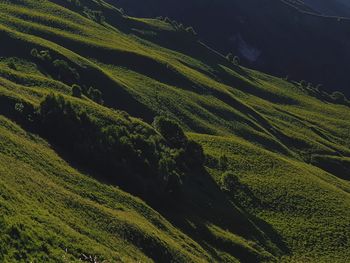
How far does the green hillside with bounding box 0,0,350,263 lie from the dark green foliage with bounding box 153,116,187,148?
0.22m

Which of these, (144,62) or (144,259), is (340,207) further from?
(144,62)

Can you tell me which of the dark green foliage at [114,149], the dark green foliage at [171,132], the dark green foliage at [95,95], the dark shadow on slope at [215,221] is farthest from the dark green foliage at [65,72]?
the dark shadow on slope at [215,221]

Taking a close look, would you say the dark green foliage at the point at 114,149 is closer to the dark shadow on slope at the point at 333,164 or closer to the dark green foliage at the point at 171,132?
the dark green foliage at the point at 171,132

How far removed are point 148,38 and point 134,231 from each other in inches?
5365

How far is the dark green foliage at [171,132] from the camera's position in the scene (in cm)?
9612

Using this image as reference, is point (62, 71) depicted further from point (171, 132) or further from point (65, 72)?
point (171, 132)

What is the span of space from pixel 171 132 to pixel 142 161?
16.9 metres

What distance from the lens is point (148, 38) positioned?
614 ft

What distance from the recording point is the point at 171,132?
318 feet

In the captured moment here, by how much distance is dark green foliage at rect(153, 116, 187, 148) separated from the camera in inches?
3784

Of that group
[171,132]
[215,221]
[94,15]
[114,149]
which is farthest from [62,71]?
[94,15]

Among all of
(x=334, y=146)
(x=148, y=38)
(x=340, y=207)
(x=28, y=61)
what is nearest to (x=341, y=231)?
(x=340, y=207)

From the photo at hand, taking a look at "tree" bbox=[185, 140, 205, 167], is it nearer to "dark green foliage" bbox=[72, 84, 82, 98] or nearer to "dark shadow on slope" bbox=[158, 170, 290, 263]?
"dark shadow on slope" bbox=[158, 170, 290, 263]

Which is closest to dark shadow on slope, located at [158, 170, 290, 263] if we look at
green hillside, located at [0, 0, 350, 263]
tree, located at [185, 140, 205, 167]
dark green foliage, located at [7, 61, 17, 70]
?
green hillside, located at [0, 0, 350, 263]
